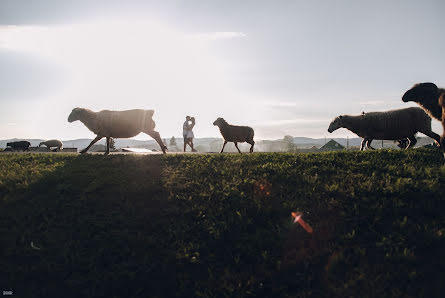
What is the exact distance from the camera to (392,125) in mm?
12734

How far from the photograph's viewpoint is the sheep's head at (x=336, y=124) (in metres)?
14.6

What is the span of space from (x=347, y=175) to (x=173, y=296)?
5546mm

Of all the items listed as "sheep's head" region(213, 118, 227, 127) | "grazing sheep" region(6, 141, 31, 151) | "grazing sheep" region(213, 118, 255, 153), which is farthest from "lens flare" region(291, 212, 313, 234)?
"grazing sheep" region(6, 141, 31, 151)

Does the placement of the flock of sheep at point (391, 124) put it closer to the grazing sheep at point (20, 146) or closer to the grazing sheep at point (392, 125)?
the grazing sheep at point (392, 125)

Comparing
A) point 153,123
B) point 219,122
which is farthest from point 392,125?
point 153,123

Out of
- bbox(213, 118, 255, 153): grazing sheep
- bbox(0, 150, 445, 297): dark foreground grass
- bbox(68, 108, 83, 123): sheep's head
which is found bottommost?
bbox(0, 150, 445, 297): dark foreground grass

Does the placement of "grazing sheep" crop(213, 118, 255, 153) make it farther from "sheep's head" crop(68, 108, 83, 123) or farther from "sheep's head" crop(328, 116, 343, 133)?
"sheep's head" crop(68, 108, 83, 123)

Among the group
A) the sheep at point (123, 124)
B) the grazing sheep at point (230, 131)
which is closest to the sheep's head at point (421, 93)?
the grazing sheep at point (230, 131)

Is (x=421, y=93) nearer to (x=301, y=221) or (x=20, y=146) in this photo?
(x=301, y=221)

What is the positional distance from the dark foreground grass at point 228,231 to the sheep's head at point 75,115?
4.04m

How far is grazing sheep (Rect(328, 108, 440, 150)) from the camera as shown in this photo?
39.9ft

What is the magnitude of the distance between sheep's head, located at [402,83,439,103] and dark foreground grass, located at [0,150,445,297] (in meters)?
1.98

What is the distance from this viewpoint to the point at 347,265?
4875mm

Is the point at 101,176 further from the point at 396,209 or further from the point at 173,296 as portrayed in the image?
the point at 396,209
